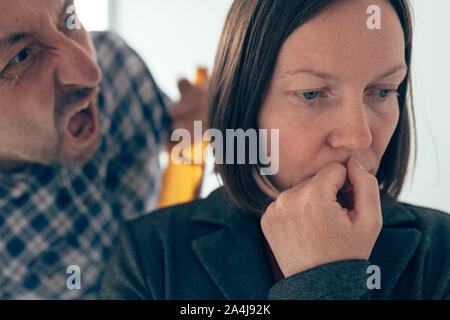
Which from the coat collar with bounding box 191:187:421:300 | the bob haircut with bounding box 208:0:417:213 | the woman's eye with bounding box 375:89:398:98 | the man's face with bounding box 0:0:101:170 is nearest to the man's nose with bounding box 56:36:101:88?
the man's face with bounding box 0:0:101:170

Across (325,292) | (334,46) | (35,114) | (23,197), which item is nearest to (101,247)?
(23,197)

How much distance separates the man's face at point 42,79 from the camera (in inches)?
21.6

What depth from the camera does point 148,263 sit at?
0.69 m

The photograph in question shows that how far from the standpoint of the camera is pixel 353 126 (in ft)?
1.64

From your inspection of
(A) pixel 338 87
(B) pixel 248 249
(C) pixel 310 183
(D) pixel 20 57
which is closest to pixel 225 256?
(B) pixel 248 249

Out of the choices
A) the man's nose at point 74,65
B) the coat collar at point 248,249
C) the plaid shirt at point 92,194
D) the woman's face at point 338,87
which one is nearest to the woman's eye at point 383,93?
the woman's face at point 338,87

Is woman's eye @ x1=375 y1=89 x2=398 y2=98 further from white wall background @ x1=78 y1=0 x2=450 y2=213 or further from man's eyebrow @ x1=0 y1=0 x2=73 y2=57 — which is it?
man's eyebrow @ x1=0 y1=0 x2=73 y2=57

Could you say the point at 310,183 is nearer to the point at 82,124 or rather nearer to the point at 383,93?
the point at 383,93

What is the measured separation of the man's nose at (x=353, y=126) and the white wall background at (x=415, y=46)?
0.15 m

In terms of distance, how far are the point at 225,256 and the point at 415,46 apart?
432 mm

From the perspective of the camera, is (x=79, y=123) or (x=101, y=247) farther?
(x=101, y=247)

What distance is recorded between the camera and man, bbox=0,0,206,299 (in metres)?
0.60

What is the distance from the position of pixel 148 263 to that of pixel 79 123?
295 mm

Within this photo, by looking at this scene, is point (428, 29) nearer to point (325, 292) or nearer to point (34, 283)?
point (325, 292)
